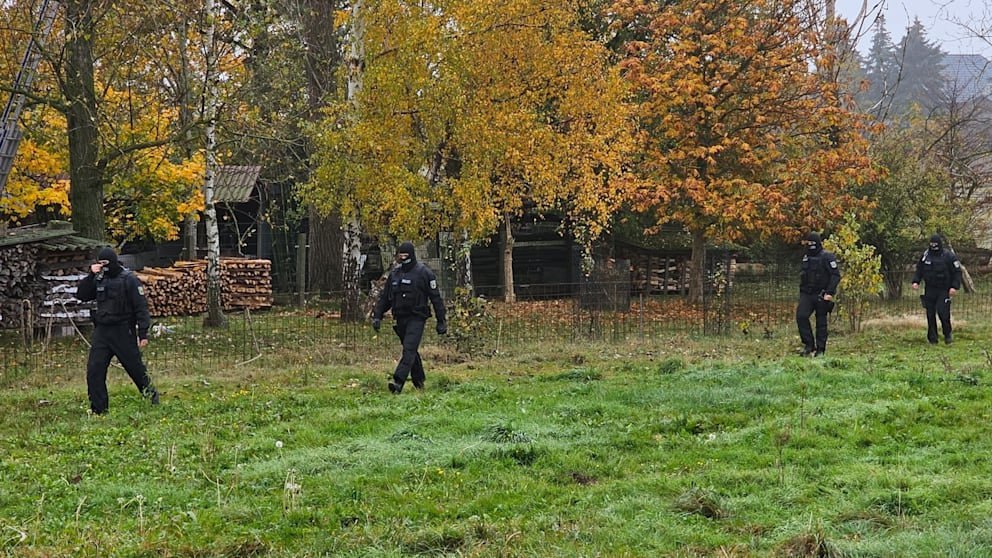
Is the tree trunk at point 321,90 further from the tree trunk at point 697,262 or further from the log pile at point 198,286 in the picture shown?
the tree trunk at point 697,262

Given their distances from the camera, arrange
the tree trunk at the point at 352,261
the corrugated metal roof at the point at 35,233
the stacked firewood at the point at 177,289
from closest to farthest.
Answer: the corrugated metal roof at the point at 35,233 < the tree trunk at the point at 352,261 < the stacked firewood at the point at 177,289

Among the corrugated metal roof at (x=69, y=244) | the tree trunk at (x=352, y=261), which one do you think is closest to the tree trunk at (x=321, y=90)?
the tree trunk at (x=352, y=261)

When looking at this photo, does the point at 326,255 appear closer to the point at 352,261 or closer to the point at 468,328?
the point at 352,261

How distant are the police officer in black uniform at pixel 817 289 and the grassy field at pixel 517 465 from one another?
1601 millimetres

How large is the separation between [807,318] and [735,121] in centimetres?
1037

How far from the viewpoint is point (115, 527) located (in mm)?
5391

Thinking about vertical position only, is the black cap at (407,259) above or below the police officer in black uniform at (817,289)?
above

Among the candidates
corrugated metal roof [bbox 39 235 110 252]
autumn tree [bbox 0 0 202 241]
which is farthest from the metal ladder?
corrugated metal roof [bbox 39 235 110 252]

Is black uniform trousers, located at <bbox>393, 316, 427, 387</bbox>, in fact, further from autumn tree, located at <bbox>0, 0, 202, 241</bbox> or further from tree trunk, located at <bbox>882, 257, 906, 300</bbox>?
tree trunk, located at <bbox>882, 257, 906, 300</bbox>

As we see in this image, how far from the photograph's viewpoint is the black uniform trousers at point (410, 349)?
395 inches

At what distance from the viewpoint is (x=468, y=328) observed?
13.2 metres

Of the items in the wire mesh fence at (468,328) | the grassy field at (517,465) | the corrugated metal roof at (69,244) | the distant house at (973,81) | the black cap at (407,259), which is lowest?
the grassy field at (517,465)

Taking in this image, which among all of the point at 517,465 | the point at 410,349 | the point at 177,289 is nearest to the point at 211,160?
the point at 177,289

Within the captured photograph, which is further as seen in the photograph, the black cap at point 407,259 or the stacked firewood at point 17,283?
the stacked firewood at point 17,283
